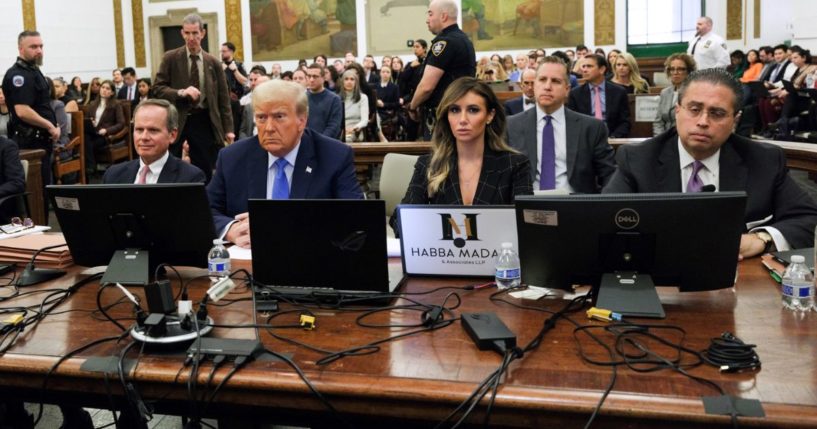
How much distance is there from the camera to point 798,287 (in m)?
1.86

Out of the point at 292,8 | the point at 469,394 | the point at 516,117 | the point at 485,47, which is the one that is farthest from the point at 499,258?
the point at 292,8

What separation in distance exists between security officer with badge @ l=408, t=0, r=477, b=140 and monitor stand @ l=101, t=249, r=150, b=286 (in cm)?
288

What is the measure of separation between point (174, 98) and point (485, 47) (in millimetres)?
11562

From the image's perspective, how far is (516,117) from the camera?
437 centimetres

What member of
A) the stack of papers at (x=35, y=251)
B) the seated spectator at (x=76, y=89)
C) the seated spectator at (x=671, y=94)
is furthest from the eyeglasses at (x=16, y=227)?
the seated spectator at (x=76, y=89)

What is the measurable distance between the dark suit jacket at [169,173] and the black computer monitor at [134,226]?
0.99 meters

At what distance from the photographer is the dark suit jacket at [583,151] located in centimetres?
421

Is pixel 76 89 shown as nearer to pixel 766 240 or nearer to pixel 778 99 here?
pixel 778 99

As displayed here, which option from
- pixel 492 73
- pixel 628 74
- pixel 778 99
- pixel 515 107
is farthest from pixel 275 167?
pixel 492 73

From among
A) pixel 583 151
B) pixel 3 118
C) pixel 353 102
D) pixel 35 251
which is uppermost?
pixel 353 102

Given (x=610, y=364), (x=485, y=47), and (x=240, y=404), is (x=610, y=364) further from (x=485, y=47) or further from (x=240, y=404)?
(x=485, y=47)

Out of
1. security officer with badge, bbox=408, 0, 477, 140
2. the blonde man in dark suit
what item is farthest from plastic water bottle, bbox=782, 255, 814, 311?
the blonde man in dark suit

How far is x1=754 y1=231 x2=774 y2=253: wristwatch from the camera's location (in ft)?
8.01

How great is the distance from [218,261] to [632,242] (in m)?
1.19
